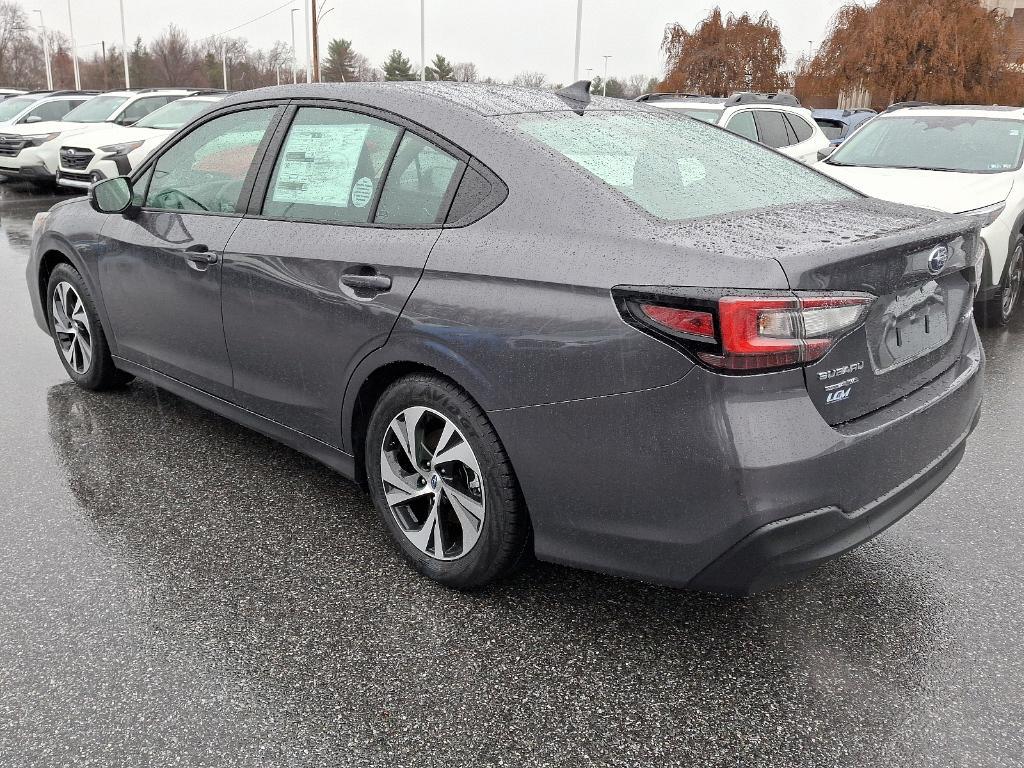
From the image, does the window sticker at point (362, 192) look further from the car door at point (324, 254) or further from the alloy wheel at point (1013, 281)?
the alloy wheel at point (1013, 281)

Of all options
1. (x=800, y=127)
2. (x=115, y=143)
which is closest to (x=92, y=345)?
(x=800, y=127)

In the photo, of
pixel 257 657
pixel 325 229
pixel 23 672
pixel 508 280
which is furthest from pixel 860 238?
pixel 23 672

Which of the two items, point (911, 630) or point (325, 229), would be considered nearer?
point (911, 630)

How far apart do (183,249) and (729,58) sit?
184 ft

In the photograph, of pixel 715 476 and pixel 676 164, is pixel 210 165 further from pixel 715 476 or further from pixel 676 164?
pixel 715 476

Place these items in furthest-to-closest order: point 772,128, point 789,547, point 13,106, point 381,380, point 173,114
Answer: point 13,106, point 173,114, point 772,128, point 381,380, point 789,547

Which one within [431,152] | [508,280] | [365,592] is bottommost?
[365,592]

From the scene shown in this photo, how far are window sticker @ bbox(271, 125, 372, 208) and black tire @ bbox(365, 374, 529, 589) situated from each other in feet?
2.43

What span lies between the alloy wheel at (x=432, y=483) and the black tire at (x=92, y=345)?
237 centimetres

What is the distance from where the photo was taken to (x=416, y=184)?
10.0ft

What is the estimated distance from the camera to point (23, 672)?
262cm

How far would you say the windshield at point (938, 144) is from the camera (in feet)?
24.0

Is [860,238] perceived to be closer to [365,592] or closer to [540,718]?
[540,718]

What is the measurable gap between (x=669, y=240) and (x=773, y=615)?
1338 mm
